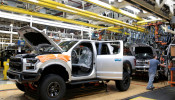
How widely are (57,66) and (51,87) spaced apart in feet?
2.07

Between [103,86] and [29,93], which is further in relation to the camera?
[103,86]

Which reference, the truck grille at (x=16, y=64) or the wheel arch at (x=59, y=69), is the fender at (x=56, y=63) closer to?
the wheel arch at (x=59, y=69)

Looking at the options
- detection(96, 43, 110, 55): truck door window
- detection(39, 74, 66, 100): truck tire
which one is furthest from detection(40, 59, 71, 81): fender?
detection(96, 43, 110, 55): truck door window

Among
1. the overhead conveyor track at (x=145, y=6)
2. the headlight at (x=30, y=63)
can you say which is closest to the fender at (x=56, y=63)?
the headlight at (x=30, y=63)

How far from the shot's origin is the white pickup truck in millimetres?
4020

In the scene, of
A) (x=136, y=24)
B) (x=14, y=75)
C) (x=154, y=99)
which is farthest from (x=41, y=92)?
(x=136, y=24)

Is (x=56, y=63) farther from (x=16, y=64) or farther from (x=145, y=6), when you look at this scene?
(x=145, y=6)

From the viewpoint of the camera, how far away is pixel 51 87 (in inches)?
166

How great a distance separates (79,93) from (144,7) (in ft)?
13.7

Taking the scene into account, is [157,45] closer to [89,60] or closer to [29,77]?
[89,60]

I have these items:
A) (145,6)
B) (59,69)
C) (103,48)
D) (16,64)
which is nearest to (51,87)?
(59,69)

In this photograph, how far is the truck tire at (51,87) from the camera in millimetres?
3996

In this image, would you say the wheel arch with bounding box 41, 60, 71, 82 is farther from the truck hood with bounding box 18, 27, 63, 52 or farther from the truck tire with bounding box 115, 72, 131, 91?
the truck tire with bounding box 115, 72, 131, 91

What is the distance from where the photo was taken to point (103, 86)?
6156 millimetres
